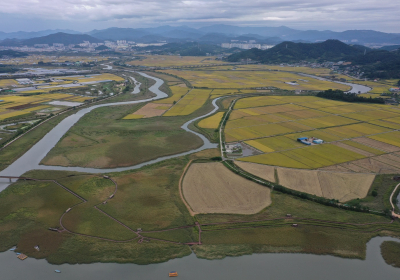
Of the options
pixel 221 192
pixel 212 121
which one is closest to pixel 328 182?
pixel 221 192

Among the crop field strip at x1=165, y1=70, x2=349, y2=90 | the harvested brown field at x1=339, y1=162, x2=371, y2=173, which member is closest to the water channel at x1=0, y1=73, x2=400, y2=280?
the harvested brown field at x1=339, y1=162, x2=371, y2=173

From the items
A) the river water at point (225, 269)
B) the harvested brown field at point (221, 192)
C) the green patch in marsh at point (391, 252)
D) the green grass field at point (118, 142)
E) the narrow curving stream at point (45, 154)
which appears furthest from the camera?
the green grass field at point (118, 142)

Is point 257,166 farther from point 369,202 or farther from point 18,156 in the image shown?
point 18,156

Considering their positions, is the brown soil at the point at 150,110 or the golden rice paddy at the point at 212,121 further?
the brown soil at the point at 150,110

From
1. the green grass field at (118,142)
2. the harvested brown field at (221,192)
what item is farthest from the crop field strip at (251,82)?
the harvested brown field at (221,192)

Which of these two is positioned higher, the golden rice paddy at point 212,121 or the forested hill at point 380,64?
the forested hill at point 380,64

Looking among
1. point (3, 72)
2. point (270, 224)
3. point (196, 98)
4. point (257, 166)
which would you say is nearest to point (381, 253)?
point (270, 224)

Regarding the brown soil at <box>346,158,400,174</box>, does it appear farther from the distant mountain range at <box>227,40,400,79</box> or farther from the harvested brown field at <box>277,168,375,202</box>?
the distant mountain range at <box>227,40,400,79</box>

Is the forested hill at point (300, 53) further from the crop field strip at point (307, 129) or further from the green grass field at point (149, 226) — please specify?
the green grass field at point (149, 226)

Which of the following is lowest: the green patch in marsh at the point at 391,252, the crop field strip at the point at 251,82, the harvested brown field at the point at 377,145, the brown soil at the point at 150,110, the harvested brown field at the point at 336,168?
the green patch in marsh at the point at 391,252
